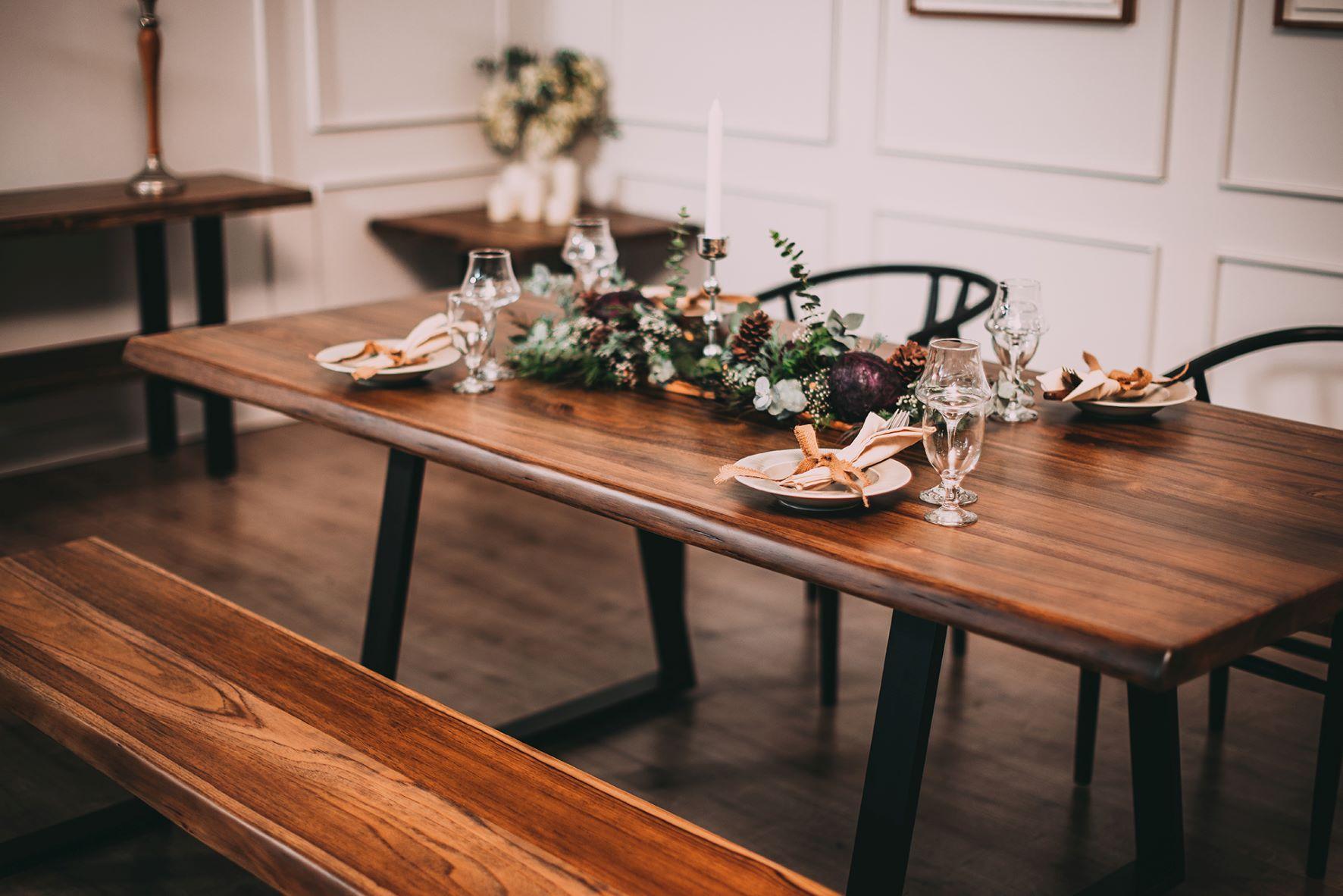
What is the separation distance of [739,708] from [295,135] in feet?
9.35

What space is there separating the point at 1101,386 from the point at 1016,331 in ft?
0.50

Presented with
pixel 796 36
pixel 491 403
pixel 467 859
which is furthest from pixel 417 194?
pixel 467 859

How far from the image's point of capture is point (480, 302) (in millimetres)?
2197

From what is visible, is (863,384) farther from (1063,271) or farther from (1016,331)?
(1063,271)

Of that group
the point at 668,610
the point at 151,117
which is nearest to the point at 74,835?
the point at 668,610

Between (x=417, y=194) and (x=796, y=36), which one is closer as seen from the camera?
(x=796, y=36)

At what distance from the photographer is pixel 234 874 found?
2.21 metres

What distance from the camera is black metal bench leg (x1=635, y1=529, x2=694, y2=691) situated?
283 cm

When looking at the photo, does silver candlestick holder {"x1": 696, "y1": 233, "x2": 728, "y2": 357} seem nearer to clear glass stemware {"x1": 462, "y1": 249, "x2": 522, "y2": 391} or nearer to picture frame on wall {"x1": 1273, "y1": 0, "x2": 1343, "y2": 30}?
clear glass stemware {"x1": 462, "y1": 249, "x2": 522, "y2": 391}

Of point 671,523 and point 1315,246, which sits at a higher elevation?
point 1315,246

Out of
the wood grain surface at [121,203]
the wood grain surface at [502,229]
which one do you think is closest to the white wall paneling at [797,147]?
the wood grain surface at [502,229]

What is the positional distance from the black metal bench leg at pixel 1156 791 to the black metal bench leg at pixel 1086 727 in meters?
0.37

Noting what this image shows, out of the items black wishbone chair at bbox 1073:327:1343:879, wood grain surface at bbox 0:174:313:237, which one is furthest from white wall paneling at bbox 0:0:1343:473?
black wishbone chair at bbox 1073:327:1343:879

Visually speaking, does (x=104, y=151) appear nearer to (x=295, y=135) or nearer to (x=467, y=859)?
(x=295, y=135)
